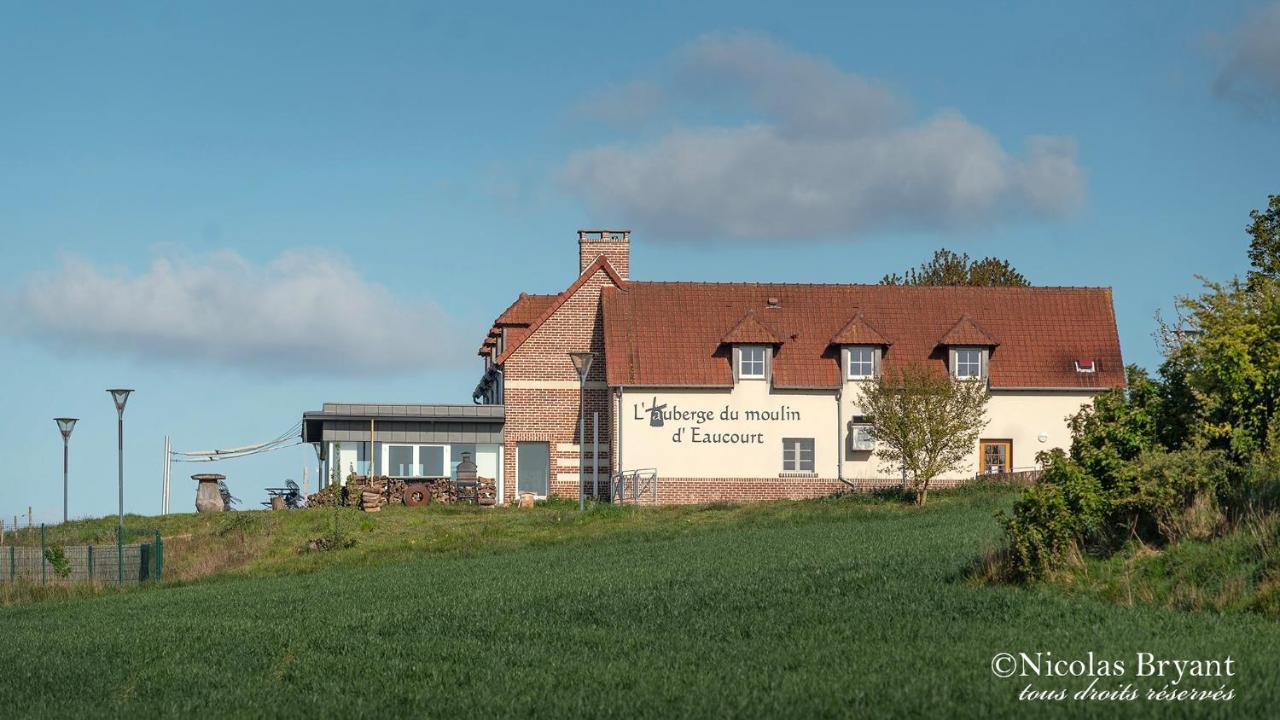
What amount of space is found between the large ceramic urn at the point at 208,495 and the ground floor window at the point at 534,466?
945cm

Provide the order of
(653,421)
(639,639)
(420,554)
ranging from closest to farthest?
(639,639) < (420,554) < (653,421)

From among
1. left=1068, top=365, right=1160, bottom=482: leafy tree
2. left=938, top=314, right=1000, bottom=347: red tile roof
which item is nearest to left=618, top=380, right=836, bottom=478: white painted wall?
left=938, top=314, right=1000, bottom=347: red tile roof

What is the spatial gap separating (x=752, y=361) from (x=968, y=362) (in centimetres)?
703

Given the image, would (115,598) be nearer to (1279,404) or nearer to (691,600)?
(691,600)

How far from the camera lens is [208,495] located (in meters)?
45.4

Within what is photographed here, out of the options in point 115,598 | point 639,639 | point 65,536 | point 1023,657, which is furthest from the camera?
point 65,536

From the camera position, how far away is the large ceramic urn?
4525 cm

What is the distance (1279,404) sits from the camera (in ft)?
61.0

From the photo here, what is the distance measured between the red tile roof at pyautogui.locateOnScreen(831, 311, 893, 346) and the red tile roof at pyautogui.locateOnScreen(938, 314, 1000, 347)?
197 centimetres

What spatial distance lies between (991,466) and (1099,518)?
28544 millimetres

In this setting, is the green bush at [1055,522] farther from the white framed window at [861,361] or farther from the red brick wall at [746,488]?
the white framed window at [861,361]

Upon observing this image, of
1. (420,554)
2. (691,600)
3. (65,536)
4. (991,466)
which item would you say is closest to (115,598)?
(420,554)

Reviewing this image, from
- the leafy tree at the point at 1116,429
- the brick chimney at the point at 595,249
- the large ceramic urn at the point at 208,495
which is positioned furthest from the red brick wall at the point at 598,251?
the leafy tree at the point at 1116,429

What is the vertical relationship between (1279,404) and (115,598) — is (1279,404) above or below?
above
